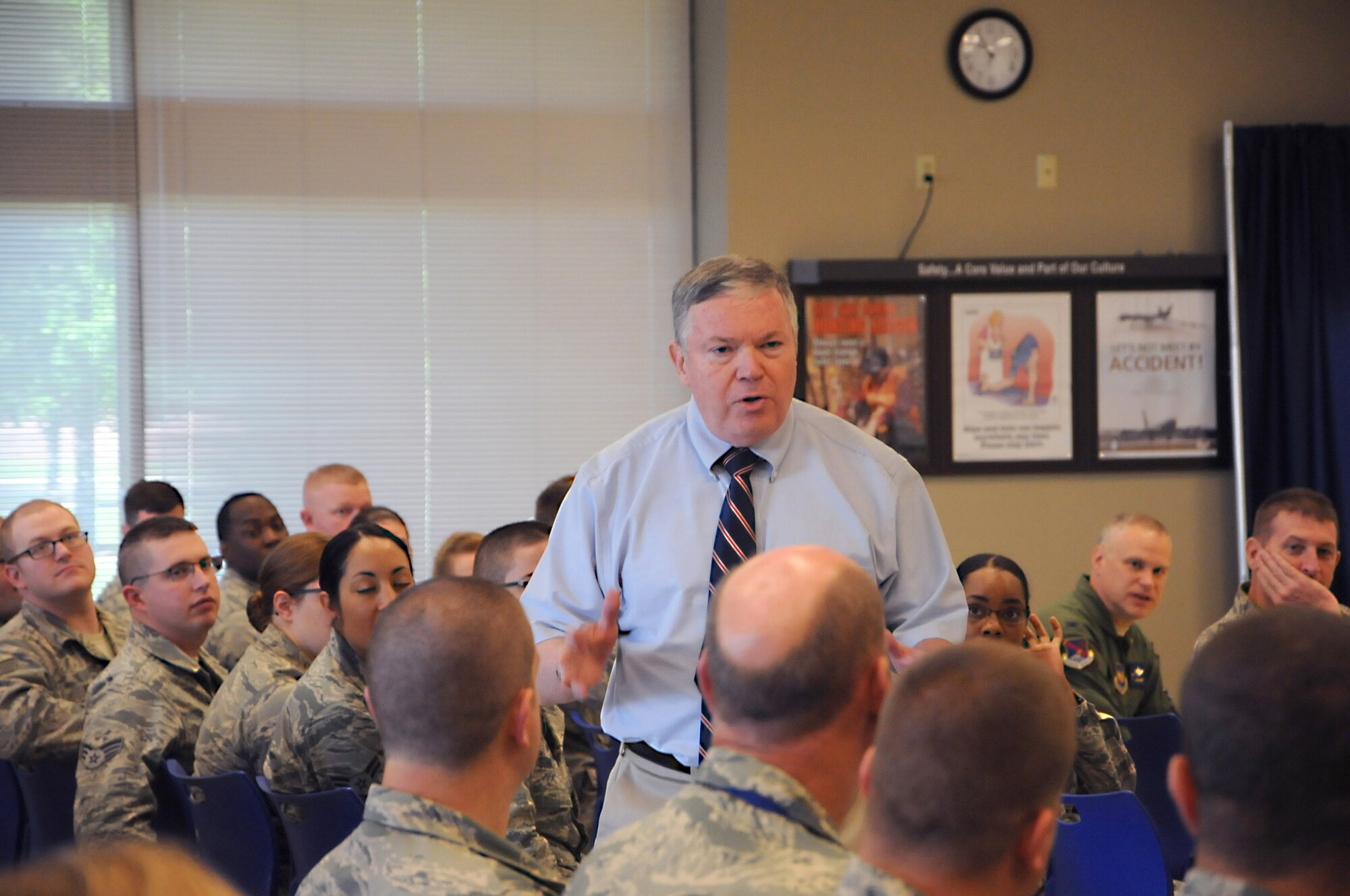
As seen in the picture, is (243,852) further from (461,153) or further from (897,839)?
(461,153)

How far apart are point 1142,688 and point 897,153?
3.02 metres

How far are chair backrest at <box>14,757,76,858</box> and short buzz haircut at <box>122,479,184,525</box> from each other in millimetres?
1873

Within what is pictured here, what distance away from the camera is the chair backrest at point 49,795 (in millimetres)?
3455

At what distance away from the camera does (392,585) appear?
130 inches

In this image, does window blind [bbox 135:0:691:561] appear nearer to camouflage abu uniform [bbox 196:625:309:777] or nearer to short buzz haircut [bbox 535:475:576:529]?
short buzz haircut [bbox 535:475:576:529]

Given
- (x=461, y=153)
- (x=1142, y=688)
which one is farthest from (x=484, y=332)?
(x=1142, y=688)

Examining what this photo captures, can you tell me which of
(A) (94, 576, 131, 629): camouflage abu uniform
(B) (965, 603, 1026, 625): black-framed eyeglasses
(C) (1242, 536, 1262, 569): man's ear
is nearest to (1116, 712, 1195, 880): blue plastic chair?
(B) (965, 603, 1026, 625): black-framed eyeglasses

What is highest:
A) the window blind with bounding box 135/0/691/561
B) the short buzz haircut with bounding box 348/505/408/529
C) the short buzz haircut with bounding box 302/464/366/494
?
the window blind with bounding box 135/0/691/561

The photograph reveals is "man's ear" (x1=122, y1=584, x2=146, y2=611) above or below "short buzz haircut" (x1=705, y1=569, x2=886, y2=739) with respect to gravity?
below

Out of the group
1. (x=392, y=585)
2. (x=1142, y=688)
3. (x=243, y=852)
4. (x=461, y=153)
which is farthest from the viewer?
(x=461, y=153)

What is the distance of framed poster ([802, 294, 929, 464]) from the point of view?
19.5ft

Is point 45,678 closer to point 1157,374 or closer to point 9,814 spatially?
point 9,814

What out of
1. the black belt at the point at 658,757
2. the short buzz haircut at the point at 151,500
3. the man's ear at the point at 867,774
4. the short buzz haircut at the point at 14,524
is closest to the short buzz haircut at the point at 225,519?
the short buzz haircut at the point at 151,500

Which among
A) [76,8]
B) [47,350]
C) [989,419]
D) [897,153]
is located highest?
[76,8]
